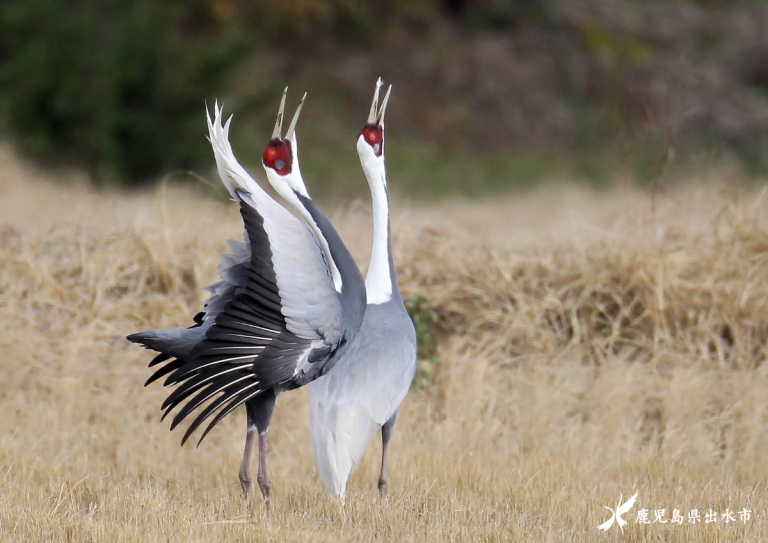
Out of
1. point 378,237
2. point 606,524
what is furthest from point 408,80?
point 606,524

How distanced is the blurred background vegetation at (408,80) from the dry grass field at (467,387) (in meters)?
6.18

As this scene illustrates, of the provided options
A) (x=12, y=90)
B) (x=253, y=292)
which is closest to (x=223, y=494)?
(x=253, y=292)

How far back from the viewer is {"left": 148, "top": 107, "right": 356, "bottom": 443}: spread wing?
12.3 ft

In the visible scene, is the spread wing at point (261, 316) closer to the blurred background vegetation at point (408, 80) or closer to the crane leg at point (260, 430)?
the crane leg at point (260, 430)

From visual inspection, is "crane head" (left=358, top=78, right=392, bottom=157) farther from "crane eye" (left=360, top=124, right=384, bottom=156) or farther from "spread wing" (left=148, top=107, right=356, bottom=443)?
"spread wing" (left=148, top=107, right=356, bottom=443)

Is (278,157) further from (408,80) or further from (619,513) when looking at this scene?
(408,80)

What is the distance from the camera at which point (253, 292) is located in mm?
3826

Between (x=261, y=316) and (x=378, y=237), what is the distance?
→ 97cm

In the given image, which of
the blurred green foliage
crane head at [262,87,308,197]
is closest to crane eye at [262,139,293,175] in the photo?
crane head at [262,87,308,197]

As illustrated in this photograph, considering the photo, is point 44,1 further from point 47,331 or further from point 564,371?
point 564,371

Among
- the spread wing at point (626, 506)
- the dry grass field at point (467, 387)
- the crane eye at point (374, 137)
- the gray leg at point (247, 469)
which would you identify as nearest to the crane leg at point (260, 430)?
the gray leg at point (247, 469)

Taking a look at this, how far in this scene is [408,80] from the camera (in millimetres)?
22828

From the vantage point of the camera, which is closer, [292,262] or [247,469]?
[292,262]

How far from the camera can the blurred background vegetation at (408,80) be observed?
13906 millimetres
